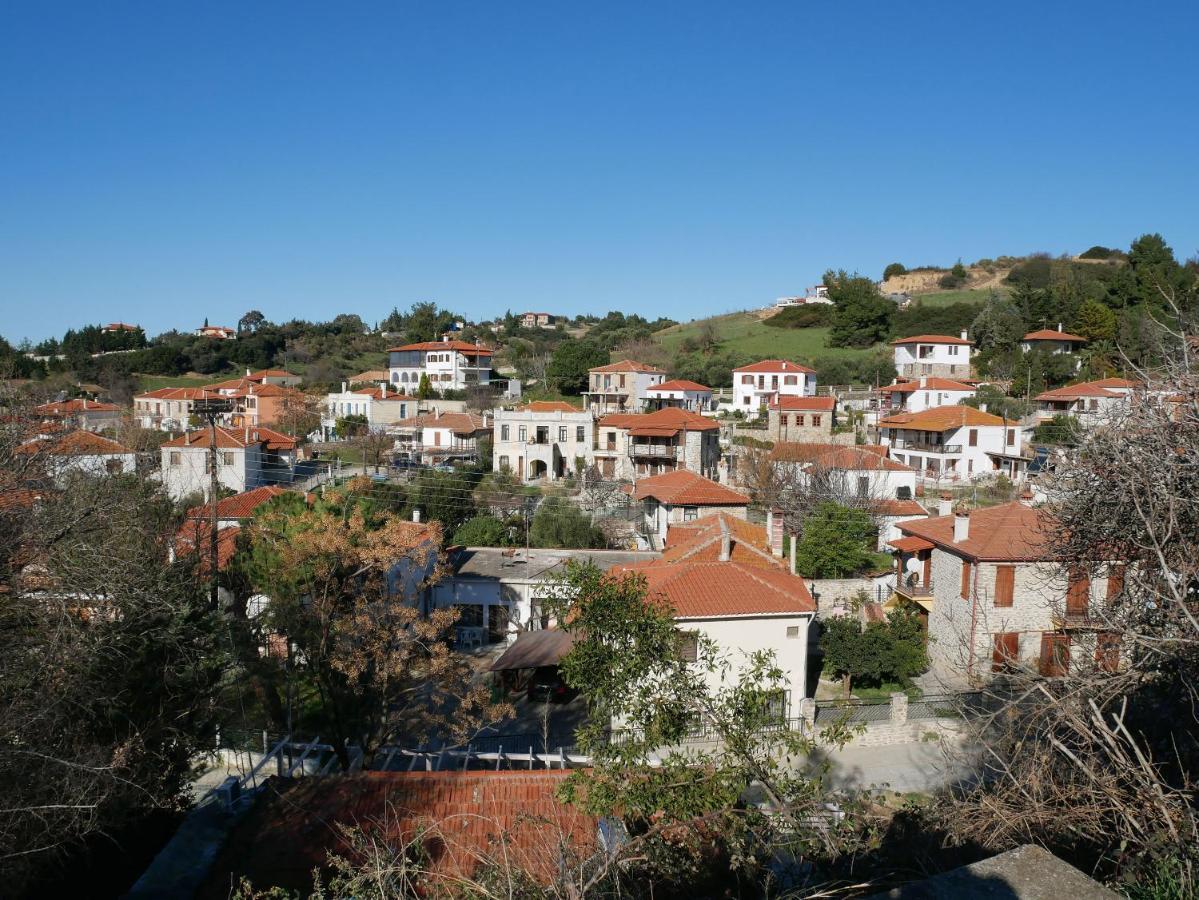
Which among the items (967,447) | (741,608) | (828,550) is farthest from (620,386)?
(741,608)

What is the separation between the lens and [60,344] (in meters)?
99.0

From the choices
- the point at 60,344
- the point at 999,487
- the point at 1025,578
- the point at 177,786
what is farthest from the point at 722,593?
the point at 60,344

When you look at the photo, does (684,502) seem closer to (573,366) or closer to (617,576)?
(617,576)

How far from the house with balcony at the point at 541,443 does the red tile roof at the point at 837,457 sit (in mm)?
12236

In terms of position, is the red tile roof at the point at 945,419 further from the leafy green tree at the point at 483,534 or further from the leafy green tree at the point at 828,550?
the leafy green tree at the point at 483,534

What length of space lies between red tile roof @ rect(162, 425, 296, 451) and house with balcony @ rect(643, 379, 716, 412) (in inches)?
958

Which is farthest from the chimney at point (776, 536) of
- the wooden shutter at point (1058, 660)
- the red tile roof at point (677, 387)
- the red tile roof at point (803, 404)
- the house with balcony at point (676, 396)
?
the red tile roof at point (677, 387)

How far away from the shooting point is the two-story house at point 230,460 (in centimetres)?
4234

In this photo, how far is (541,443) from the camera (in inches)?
2015

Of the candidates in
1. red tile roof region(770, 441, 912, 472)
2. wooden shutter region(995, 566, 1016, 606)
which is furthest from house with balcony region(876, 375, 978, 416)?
wooden shutter region(995, 566, 1016, 606)

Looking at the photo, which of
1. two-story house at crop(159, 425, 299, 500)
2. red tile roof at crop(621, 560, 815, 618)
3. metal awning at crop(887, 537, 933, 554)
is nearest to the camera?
red tile roof at crop(621, 560, 815, 618)

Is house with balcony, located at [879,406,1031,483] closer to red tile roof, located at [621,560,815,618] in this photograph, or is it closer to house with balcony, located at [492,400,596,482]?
house with balcony, located at [492,400,596,482]

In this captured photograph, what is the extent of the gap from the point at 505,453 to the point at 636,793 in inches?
1769

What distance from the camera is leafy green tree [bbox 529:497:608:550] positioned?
1319 inches
